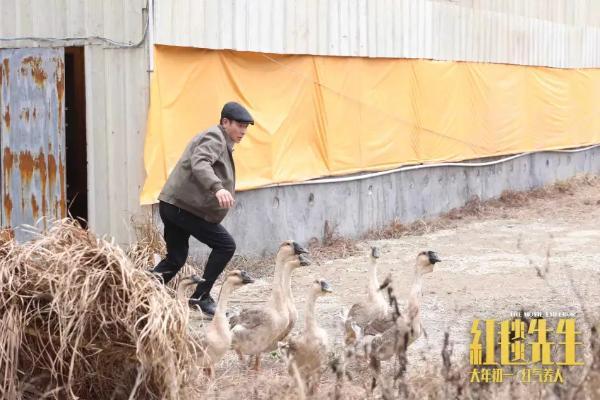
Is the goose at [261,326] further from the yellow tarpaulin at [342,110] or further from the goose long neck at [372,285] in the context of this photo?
the yellow tarpaulin at [342,110]

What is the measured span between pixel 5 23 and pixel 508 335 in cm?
718

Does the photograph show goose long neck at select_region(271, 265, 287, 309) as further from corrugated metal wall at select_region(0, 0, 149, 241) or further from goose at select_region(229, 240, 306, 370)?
corrugated metal wall at select_region(0, 0, 149, 241)

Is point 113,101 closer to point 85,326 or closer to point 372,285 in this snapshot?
point 372,285

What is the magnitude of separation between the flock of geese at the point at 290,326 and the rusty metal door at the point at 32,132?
375cm

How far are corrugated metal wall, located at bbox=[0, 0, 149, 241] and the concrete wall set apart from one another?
47 cm

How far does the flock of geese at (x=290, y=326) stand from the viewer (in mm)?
→ 7168

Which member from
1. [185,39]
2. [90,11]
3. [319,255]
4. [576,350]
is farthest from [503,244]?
[576,350]

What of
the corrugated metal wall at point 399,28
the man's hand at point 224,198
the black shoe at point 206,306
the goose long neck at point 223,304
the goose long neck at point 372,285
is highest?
the corrugated metal wall at point 399,28

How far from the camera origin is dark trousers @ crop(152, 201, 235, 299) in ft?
30.2

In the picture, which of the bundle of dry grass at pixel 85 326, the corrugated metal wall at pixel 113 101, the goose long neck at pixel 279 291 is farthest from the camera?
the corrugated metal wall at pixel 113 101

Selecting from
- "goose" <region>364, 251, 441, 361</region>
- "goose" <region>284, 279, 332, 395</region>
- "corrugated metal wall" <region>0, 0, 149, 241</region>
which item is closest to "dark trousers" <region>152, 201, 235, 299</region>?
"corrugated metal wall" <region>0, 0, 149, 241</region>

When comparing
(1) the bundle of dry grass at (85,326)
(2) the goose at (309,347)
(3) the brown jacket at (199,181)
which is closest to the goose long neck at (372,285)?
(2) the goose at (309,347)

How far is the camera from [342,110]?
47.4 feet

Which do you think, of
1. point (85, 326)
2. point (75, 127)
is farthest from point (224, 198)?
point (75, 127)
